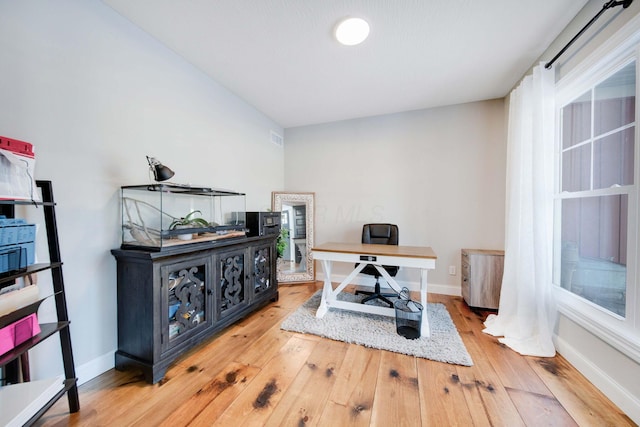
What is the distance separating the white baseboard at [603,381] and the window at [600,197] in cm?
23

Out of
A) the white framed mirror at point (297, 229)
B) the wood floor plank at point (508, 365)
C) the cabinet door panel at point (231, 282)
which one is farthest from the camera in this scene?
the white framed mirror at point (297, 229)

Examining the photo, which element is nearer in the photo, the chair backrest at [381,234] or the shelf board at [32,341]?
the shelf board at [32,341]

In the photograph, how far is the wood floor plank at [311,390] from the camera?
47.8 inches

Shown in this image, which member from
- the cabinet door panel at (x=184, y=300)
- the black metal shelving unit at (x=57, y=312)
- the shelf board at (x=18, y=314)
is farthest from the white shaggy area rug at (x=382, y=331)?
the shelf board at (x=18, y=314)

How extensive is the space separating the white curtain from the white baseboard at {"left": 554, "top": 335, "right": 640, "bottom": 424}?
87 mm

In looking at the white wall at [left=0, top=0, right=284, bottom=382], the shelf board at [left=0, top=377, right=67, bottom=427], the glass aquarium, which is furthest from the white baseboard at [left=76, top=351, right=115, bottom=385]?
the glass aquarium

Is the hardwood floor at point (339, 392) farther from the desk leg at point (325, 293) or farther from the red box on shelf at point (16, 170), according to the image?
the red box on shelf at point (16, 170)

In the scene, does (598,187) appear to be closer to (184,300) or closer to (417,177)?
(417,177)

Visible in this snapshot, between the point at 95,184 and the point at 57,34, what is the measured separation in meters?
0.89

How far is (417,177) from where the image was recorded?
319 cm

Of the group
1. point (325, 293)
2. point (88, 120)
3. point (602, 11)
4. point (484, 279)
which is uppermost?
point (602, 11)

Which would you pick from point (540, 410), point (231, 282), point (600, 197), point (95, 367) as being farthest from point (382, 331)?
point (95, 367)

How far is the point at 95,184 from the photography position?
153 centimetres

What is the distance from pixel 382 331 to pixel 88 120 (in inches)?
108
